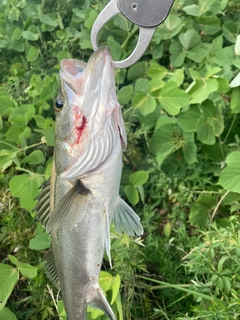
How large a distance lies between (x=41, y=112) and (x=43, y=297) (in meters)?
1.21

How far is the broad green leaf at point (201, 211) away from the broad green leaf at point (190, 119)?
0.40 m

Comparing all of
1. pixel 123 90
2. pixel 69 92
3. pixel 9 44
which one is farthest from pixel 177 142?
pixel 9 44

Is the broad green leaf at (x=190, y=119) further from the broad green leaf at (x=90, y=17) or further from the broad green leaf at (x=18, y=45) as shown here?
the broad green leaf at (x=18, y=45)

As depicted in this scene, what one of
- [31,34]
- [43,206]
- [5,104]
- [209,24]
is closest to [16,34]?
[31,34]

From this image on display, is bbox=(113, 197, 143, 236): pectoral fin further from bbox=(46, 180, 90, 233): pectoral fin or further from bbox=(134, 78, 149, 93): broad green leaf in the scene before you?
bbox=(134, 78, 149, 93): broad green leaf

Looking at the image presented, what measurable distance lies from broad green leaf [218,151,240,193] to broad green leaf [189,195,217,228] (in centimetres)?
31

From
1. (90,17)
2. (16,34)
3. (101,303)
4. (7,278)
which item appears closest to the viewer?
(101,303)

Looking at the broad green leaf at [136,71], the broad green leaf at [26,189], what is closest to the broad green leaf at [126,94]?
the broad green leaf at [136,71]

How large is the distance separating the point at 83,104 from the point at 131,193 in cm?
108

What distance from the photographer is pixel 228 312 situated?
55.6 inches

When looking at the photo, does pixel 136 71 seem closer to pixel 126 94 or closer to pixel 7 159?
pixel 126 94

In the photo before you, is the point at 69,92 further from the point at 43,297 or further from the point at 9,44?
the point at 9,44

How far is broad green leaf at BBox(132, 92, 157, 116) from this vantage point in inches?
88.7

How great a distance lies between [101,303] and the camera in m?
1.46
